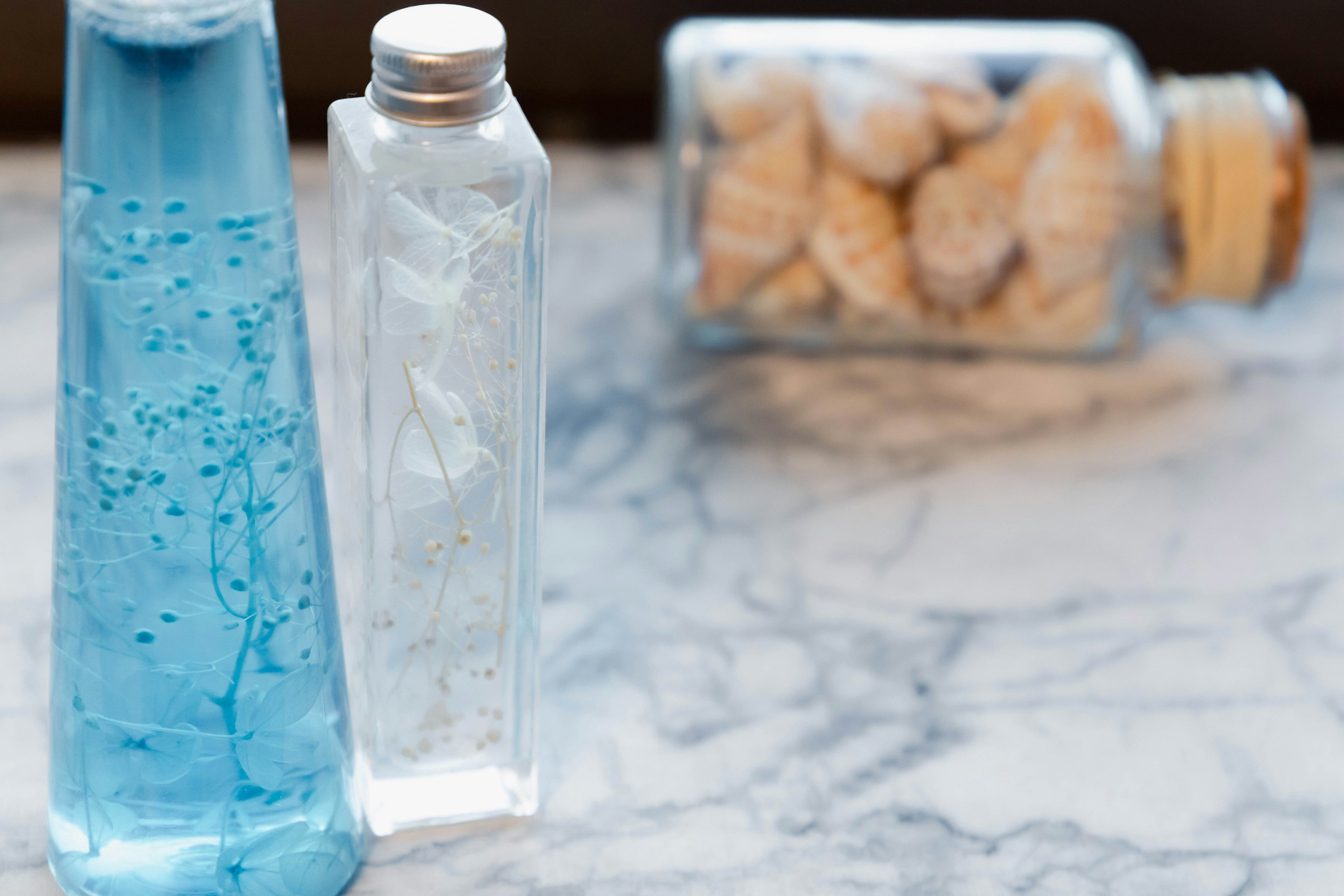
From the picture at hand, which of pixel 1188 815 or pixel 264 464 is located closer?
pixel 264 464

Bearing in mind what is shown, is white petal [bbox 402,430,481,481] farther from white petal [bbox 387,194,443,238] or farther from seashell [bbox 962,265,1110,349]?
seashell [bbox 962,265,1110,349]

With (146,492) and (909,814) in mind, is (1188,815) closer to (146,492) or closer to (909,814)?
(909,814)

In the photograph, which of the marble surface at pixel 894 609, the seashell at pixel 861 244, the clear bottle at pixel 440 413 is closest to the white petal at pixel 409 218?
the clear bottle at pixel 440 413

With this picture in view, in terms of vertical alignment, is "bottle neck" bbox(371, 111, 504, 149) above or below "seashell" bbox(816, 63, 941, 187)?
above

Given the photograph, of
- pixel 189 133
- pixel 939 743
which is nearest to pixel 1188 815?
pixel 939 743

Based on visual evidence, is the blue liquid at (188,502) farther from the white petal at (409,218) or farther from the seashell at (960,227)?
the seashell at (960,227)

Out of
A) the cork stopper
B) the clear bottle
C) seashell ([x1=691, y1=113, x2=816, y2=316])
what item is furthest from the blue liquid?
the cork stopper

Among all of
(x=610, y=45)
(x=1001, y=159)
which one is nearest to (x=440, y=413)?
(x=1001, y=159)
